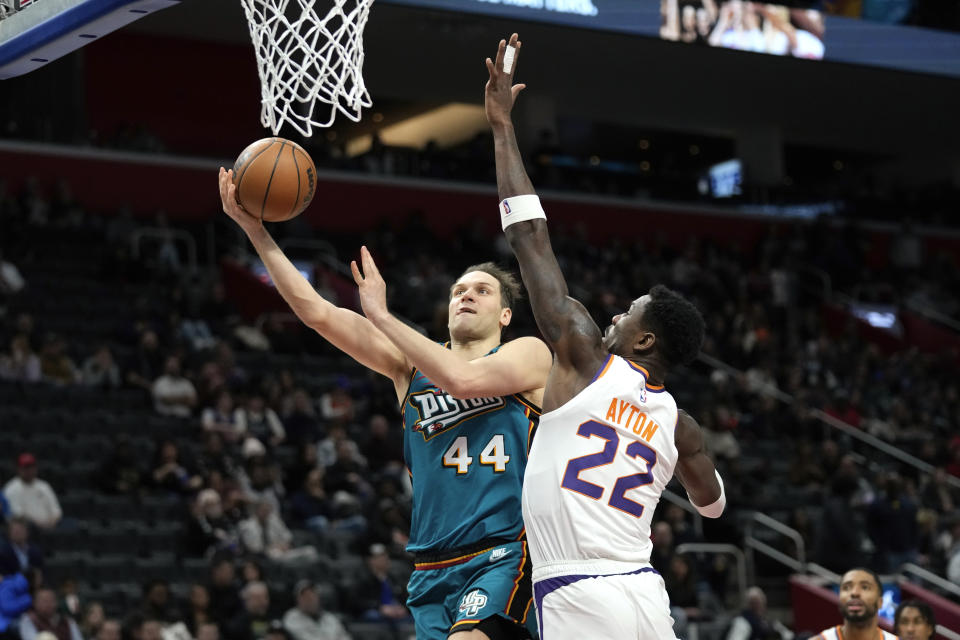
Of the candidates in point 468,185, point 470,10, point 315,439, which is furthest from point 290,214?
point 468,185

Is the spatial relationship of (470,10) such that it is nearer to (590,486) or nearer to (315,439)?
(315,439)

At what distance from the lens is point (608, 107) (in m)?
25.8

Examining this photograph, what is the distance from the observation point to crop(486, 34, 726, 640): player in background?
14.0ft

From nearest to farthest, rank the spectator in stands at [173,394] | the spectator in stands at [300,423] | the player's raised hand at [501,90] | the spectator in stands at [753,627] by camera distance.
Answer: the player's raised hand at [501,90]
the spectator in stands at [753,627]
the spectator in stands at [173,394]
the spectator in stands at [300,423]

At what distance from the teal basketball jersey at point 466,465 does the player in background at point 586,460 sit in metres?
0.49

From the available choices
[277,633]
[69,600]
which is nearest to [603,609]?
[277,633]

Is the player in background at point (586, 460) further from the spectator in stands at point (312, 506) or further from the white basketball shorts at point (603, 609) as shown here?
the spectator in stands at point (312, 506)

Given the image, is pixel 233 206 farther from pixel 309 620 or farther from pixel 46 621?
pixel 309 620

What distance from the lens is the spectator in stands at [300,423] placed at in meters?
14.2

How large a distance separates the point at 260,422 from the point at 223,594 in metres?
3.28

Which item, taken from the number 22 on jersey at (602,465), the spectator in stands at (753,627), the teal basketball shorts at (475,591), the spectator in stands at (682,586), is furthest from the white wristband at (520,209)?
the spectator in stands at (682,586)

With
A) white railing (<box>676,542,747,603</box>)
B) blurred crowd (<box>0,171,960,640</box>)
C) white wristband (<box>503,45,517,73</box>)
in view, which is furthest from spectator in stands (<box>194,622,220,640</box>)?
white wristband (<box>503,45,517,73</box>)

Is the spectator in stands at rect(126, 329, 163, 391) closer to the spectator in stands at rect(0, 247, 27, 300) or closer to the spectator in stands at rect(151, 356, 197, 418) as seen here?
the spectator in stands at rect(151, 356, 197, 418)

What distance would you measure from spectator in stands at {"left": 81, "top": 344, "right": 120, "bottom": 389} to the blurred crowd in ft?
0.05
